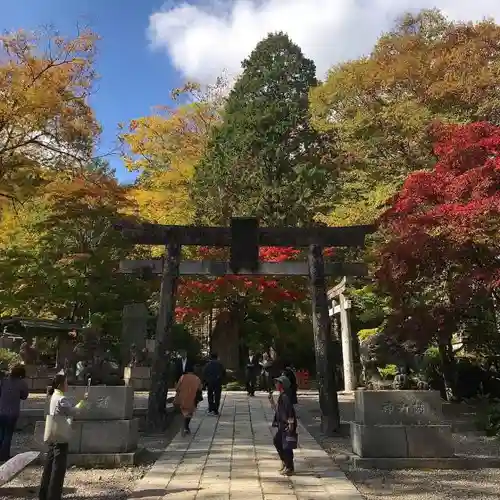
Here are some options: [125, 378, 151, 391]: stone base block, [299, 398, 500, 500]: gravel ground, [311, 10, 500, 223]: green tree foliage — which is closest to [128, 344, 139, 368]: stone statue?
[125, 378, 151, 391]: stone base block

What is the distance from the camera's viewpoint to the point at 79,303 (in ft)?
81.0

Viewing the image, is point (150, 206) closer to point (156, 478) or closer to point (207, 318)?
point (207, 318)

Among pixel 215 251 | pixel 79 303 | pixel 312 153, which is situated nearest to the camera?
pixel 215 251

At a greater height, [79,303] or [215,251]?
[215,251]

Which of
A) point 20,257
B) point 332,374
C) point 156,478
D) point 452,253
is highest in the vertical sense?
point 20,257

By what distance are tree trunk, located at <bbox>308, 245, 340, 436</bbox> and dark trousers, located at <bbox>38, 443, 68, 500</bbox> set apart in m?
6.17

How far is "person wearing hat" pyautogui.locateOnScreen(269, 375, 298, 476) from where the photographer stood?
6410 mm

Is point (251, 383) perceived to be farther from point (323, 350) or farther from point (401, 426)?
point (401, 426)

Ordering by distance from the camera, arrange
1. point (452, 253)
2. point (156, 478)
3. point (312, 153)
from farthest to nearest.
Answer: point (312, 153)
point (452, 253)
point (156, 478)

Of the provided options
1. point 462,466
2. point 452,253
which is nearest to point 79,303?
point 452,253

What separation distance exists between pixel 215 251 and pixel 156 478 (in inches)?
614

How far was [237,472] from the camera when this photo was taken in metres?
6.68

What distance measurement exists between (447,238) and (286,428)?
19.8 feet

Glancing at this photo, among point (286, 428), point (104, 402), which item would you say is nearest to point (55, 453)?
point (104, 402)
